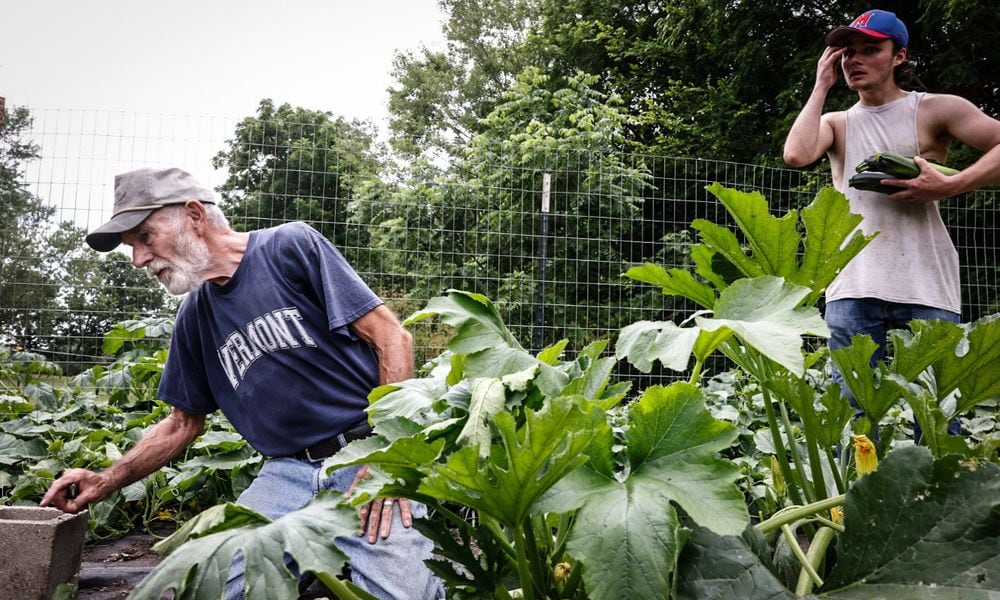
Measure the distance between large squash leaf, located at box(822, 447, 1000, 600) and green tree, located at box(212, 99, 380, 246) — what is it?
533 cm

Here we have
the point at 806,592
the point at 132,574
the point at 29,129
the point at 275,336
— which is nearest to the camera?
the point at 806,592

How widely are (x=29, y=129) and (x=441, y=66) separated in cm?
1780

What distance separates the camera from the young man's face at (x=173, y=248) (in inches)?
93.3

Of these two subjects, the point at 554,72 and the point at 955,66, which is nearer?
the point at 955,66

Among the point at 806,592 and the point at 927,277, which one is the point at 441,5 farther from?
the point at 806,592

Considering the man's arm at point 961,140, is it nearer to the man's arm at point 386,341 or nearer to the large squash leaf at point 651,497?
the man's arm at point 386,341

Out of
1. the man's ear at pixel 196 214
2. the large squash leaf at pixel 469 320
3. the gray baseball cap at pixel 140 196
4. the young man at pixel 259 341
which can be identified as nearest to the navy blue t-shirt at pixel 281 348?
the young man at pixel 259 341

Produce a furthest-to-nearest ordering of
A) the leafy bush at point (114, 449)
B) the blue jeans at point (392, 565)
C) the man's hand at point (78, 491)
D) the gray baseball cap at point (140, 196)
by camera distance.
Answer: the leafy bush at point (114, 449) < the gray baseball cap at point (140, 196) < the man's hand at point (78, 491) < the blue jeans at point (392, 565)

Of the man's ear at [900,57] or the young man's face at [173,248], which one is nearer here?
the young man's face at [173,248]

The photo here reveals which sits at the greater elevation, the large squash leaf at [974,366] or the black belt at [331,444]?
the large squash leaf at [974,366]

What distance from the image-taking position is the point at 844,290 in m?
2.46

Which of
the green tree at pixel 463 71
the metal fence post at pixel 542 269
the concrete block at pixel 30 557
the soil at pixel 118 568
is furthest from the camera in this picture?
the green tree at pixel 463 71

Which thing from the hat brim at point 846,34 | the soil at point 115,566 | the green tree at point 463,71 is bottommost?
the soil at point 115,566

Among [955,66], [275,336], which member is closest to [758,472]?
[275,336]
